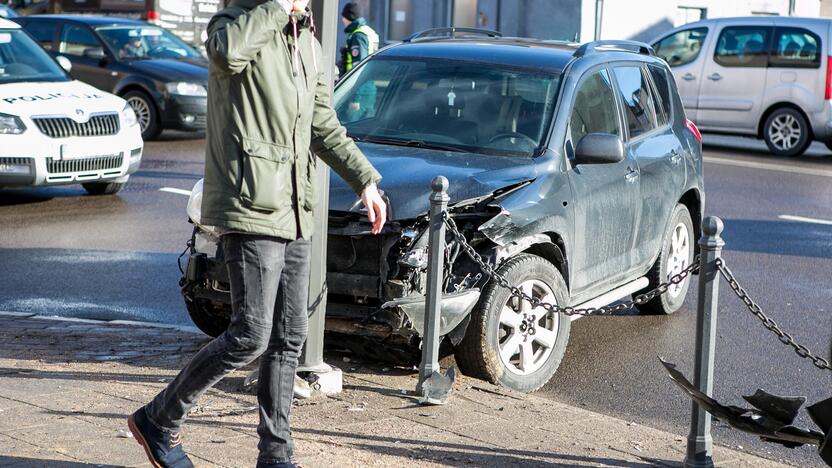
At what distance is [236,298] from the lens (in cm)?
428

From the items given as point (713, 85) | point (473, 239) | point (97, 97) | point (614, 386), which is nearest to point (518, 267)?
point (473, 239)

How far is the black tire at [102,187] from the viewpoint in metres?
13.0

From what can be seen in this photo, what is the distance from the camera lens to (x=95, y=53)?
1864 centimetres

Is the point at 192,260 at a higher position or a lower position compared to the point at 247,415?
higher

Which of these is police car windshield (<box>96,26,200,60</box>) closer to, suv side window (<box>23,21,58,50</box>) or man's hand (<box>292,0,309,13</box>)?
suv side window (<box>23,21,58,50</box>)

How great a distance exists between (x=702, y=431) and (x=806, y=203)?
9.70 meters

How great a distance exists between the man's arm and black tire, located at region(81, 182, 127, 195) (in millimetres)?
9106

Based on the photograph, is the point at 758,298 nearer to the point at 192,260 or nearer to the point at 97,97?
the point at 192,260

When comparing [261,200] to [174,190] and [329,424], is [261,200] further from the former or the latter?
[174,190]

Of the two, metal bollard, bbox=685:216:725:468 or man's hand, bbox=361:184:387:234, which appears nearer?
man's hand, bbox=361:184:387:234

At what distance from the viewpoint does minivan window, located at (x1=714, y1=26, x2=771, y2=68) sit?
1934 centimetres

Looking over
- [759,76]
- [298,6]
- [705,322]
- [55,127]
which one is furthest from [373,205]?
[759,76]

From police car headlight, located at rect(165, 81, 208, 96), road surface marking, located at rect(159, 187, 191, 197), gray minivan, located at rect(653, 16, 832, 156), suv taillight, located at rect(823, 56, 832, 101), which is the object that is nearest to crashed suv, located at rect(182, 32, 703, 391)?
road surface marking, located at rect(159, 187, 191, 197)

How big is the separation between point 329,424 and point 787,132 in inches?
600
